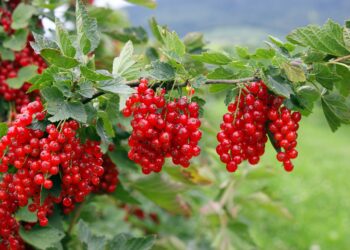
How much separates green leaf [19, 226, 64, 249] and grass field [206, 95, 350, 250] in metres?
2.46

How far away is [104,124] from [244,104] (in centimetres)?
36

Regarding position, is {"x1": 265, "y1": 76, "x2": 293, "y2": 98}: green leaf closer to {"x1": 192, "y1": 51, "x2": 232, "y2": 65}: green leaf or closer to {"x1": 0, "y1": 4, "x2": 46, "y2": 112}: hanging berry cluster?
{"x1": 192, "y1": 51, "x2": 232, "y2": 65}: green leaf

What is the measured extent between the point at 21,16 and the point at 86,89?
866mm

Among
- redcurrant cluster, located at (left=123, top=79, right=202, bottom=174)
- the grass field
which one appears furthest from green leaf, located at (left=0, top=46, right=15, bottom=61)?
the grass field

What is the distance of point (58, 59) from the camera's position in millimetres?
1105

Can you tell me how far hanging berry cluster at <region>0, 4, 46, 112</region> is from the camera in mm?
1857

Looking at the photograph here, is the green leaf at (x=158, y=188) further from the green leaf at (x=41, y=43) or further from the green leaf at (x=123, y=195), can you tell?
the green leaf at (x=41, y=43)

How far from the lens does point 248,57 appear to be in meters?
1.21

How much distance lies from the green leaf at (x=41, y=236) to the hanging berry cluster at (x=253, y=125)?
0.66 m

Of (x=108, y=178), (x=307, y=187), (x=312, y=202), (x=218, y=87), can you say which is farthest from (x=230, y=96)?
(x=307, y=187)

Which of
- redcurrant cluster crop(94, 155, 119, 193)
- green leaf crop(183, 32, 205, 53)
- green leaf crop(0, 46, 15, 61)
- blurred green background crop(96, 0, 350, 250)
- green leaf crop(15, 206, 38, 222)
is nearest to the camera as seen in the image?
green leaf crop(15, 206, 38, 222)

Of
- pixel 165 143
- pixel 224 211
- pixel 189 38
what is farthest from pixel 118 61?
pixel 224 211

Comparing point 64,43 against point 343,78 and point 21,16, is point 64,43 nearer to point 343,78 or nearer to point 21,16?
point 343,78

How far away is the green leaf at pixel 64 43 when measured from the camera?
1.12 meters
